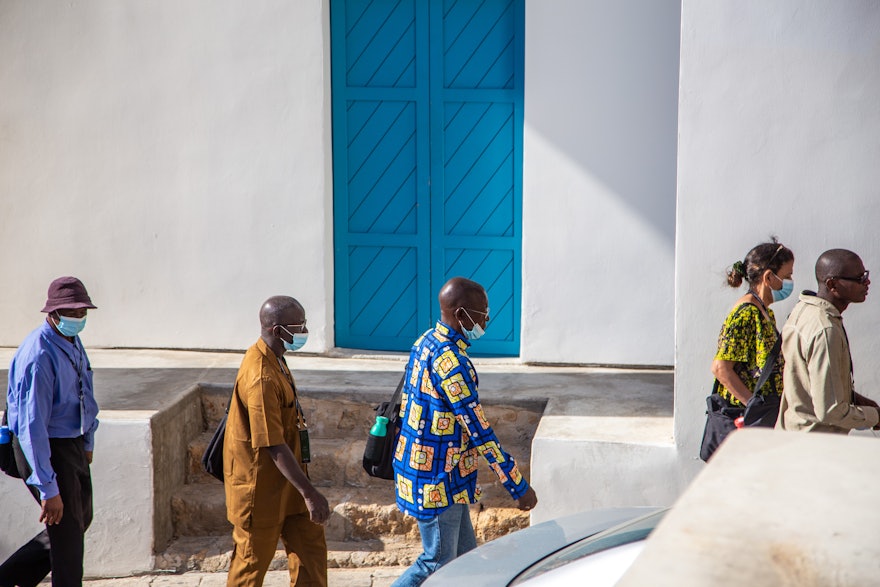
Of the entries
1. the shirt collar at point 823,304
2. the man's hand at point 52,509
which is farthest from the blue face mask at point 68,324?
the shirt collar at point 823,304

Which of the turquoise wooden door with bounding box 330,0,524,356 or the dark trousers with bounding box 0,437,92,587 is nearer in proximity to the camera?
the dark trousers with bounding box 0,437,92,587

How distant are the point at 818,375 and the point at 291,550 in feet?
7.94

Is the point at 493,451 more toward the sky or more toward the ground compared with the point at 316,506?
more toward the sky

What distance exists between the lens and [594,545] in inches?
122

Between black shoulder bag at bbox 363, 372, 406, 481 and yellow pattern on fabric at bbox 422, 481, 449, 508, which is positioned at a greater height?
black shoulder bag at bbox 363, 372, 406, 481

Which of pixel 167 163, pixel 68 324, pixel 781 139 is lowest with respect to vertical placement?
pixel 68 324

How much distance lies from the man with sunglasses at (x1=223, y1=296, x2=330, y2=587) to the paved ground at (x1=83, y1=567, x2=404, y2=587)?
4.37 ft

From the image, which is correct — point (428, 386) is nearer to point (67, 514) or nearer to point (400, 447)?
point (400, 447)

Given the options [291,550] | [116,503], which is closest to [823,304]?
[291,550]

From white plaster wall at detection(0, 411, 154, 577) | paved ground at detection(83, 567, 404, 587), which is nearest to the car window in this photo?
paved ground at detection(83, 567, 404, 587)

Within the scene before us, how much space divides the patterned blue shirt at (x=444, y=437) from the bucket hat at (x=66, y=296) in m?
1.56

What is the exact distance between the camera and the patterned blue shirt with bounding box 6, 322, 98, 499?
4707 mm

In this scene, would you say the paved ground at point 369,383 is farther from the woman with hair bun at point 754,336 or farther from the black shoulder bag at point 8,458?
the black shoulder bag at point 8,458

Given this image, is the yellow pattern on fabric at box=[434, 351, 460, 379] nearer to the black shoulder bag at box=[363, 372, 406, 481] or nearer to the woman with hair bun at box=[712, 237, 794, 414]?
the black shoulder bag at box=[363, 372, 406, 481]
